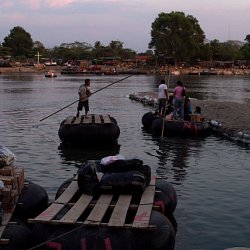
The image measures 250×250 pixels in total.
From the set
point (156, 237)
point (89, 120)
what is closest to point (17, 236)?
point (156, 237)

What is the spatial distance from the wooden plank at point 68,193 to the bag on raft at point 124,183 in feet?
1.75

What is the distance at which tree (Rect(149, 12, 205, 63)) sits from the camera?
165m

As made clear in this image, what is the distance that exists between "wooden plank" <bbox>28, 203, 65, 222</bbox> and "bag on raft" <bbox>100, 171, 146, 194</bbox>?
1040 mm

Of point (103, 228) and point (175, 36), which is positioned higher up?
point (175, 36)

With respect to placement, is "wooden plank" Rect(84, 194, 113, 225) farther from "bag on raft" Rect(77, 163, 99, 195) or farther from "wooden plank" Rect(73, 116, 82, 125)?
"wooden plank" Rect(73, 116, 82, 125)

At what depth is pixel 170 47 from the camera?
167125 mm

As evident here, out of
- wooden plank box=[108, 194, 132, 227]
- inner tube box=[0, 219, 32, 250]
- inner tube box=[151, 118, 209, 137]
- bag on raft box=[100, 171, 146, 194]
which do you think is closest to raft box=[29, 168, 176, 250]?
wooden plank box=[108, 194, 132, 227]

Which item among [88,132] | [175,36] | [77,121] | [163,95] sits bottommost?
[88,132]

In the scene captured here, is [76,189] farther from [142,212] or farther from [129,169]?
[142,212]

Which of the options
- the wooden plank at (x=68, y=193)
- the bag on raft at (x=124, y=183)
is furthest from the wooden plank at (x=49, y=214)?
the bag on raft at (x=124, y=183)

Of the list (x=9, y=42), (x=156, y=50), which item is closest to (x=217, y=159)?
(x=156, y=50)

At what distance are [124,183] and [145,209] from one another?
995 millimetres

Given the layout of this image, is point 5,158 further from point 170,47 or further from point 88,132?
point 170,47

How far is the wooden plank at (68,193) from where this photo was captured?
8.55 m
